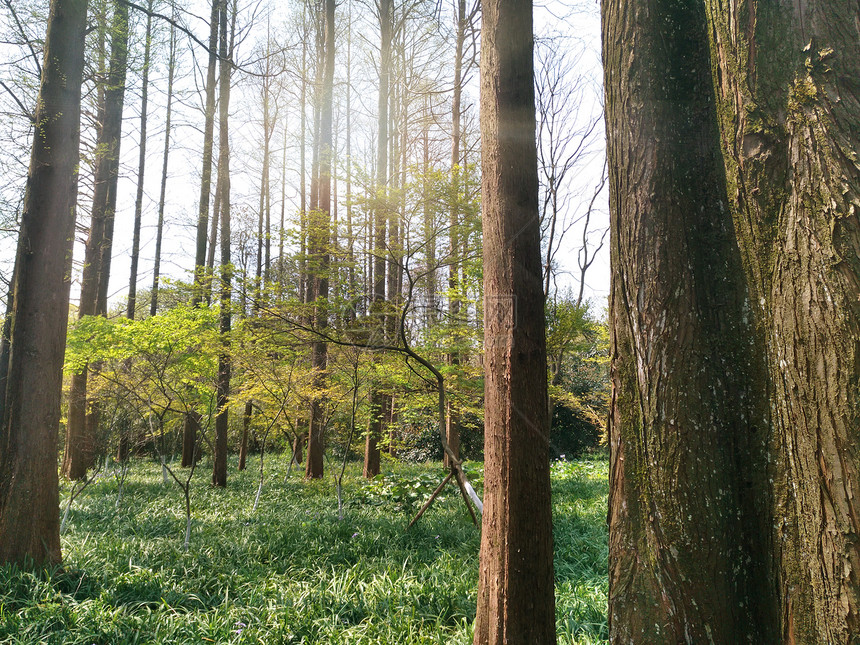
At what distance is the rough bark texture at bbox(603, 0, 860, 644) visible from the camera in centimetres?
116

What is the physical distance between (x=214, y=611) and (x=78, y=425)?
29.1ft

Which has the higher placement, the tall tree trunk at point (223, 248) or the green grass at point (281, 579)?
the tall tree trunk at point (223, 248)

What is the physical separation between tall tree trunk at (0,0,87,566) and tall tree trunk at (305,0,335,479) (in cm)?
285

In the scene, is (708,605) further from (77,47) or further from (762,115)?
(77,47)

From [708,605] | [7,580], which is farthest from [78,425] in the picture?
[708,605]

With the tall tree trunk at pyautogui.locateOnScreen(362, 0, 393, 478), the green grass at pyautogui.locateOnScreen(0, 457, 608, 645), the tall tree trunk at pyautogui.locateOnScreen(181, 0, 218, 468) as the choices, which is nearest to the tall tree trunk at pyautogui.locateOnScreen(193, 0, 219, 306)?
the tall tree trunk at pyautogui.locateOnScreen(181, 0, 218, 468)

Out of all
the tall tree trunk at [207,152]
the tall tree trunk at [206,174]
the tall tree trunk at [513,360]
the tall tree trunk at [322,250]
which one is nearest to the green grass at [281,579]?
the tall tree trunk at [513,360]

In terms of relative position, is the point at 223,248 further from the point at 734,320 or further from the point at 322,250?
the point at 734,320

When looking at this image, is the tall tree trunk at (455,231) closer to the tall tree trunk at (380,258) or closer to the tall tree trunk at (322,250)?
the tall tree trunk at (380,258)

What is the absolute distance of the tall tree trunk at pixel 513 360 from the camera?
239 centimetres

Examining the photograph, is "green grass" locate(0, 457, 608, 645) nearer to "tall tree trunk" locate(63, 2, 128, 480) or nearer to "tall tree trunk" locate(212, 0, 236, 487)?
"tall tree trunk" locate(212, 0, 236, 487)

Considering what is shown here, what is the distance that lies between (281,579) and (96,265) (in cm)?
1000

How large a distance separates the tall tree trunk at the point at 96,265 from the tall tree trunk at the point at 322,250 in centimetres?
430

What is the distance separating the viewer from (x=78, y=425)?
10.0 metres
